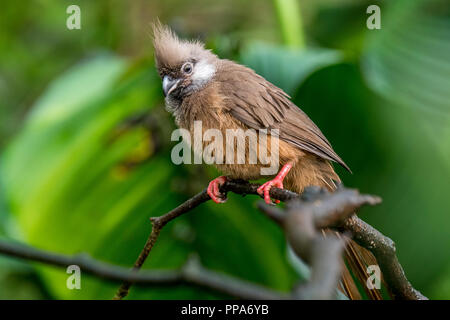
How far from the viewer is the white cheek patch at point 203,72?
318cm

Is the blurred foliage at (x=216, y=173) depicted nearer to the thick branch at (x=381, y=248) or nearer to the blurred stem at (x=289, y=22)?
the blurred stem at (x=289, y=22)

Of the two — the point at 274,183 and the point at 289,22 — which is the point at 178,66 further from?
the point at 289,22

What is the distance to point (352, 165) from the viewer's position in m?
3.72

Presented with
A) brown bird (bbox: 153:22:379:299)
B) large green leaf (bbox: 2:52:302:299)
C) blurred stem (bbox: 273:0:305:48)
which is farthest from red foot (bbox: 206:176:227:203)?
blurred stem (bbox: 273:0:305:48)

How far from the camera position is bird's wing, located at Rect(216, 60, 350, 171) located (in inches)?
111

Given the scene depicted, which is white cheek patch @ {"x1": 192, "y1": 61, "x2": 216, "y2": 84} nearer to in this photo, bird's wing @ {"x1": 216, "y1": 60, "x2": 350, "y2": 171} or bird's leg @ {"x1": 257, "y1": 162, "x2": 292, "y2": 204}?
bird's wing @ {"x1": 216, "y1": 60, "x2": 350, "y2": 171}

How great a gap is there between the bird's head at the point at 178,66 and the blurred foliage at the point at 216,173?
2.29ft

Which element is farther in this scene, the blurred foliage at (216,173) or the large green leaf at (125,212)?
the large green leaf at (125,212)

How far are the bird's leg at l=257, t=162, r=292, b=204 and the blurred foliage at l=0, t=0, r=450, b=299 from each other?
888 millimetres

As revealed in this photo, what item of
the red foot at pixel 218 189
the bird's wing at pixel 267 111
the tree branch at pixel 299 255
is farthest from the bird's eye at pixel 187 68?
the tree branch at pixel 299 255

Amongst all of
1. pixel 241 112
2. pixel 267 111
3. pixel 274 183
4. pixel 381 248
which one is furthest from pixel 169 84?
pixel 381 248

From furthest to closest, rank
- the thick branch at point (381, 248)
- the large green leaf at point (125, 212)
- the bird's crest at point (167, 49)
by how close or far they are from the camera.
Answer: the large green leaf at point (125, 212)
the bird's crest at point (167, 49)
the thick branch at point (381, 248)

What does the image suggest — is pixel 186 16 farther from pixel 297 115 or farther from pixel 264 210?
pixel 264 210
